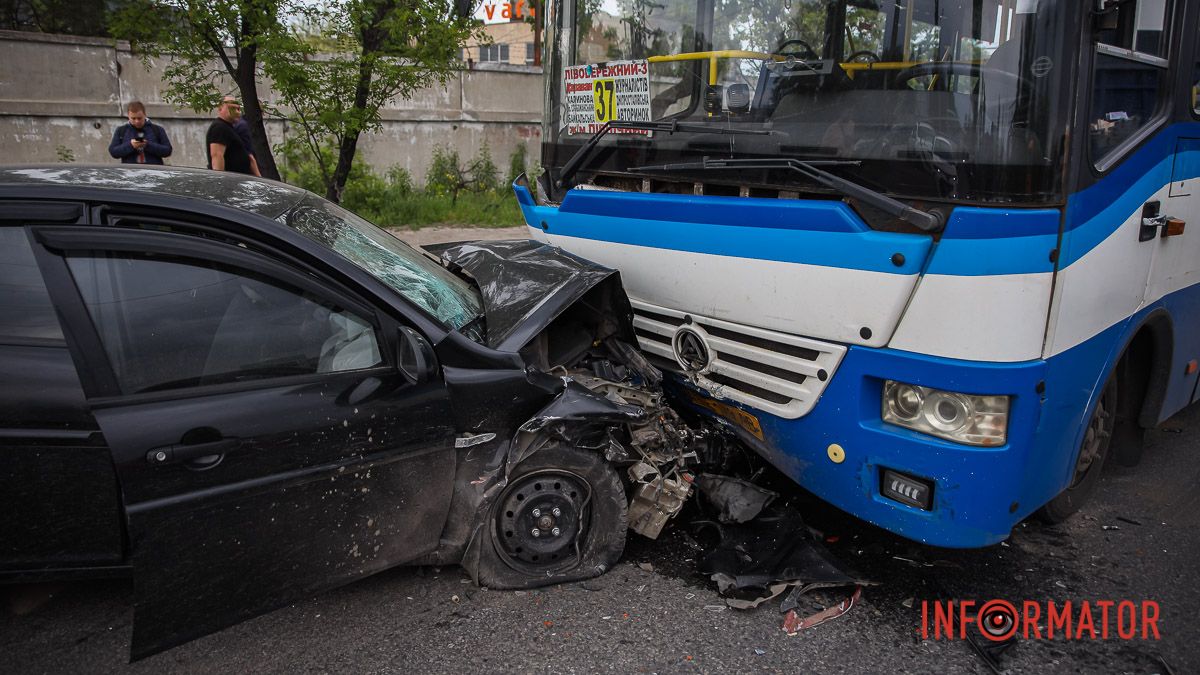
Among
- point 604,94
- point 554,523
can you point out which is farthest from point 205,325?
point 604,94

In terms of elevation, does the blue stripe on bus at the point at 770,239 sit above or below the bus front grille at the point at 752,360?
above

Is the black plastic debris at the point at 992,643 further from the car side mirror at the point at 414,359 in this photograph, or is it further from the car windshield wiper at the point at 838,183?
the car side mirror at the point at 414,359

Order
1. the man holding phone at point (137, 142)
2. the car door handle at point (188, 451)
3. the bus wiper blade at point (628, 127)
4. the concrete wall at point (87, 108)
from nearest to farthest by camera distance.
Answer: the car door handle at point (188, 451) < the bus wiper blade at point (628, 127) < the man holding phone at point (137, 142) < the concrete wall at point (87, 108)

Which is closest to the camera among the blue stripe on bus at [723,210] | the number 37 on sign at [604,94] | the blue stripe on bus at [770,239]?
the blue stripe on bus at [770,239]

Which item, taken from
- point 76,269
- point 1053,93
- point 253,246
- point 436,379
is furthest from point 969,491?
point 76,269

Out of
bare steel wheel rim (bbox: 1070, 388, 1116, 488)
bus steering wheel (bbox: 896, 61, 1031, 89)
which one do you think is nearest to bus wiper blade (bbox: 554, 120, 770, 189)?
bus steering wheel (bbox: 896, 61, 1031, 89)

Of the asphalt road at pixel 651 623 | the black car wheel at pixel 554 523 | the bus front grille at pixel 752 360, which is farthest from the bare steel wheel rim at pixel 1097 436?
the black car wheel at pixel 554 523

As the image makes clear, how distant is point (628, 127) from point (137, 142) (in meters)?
6.56

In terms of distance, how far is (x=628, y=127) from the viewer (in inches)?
157

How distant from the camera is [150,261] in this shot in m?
2.80

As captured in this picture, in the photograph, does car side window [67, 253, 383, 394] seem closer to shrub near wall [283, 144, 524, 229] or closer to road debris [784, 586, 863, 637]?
road debris [784, 586, 863, 637]

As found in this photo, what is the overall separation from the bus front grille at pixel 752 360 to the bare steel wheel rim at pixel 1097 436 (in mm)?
1465

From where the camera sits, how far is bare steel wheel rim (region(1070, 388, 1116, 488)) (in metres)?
3.82

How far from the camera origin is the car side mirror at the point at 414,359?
9.76ft
